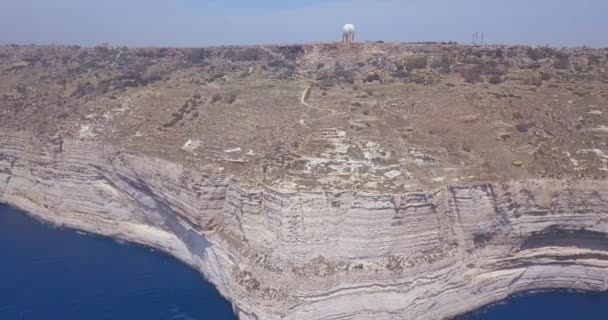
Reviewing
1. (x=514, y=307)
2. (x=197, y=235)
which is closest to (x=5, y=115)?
(x=197, y=235)

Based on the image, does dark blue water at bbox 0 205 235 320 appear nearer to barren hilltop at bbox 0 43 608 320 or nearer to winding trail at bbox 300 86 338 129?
barren hilltop at bbox 0 43 608 320

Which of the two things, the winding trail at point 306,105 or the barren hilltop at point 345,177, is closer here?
the barren hilltop at point 345,177

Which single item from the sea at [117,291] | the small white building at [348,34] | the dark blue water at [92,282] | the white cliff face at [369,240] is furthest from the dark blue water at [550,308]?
the small white building at [348,34]

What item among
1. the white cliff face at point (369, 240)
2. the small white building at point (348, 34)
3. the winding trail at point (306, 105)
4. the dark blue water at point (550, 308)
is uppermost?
the small white building at point (348, 34)

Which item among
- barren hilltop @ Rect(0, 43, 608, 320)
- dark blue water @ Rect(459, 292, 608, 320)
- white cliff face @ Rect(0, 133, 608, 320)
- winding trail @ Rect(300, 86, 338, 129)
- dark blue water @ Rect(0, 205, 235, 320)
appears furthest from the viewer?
winding trail @ Rect(300, 86, 338, 129)

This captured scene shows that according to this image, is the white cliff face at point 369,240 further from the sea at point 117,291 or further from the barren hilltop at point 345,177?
the sea at point 117,291

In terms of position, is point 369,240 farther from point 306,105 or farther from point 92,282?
point 92,282

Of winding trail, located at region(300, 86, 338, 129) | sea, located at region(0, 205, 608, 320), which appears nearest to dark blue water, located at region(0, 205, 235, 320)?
sea, located at region(0, 205, 608, 320)

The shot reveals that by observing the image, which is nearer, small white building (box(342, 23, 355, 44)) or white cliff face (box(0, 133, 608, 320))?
white cliff face (box(0, 133, 608, 320))
